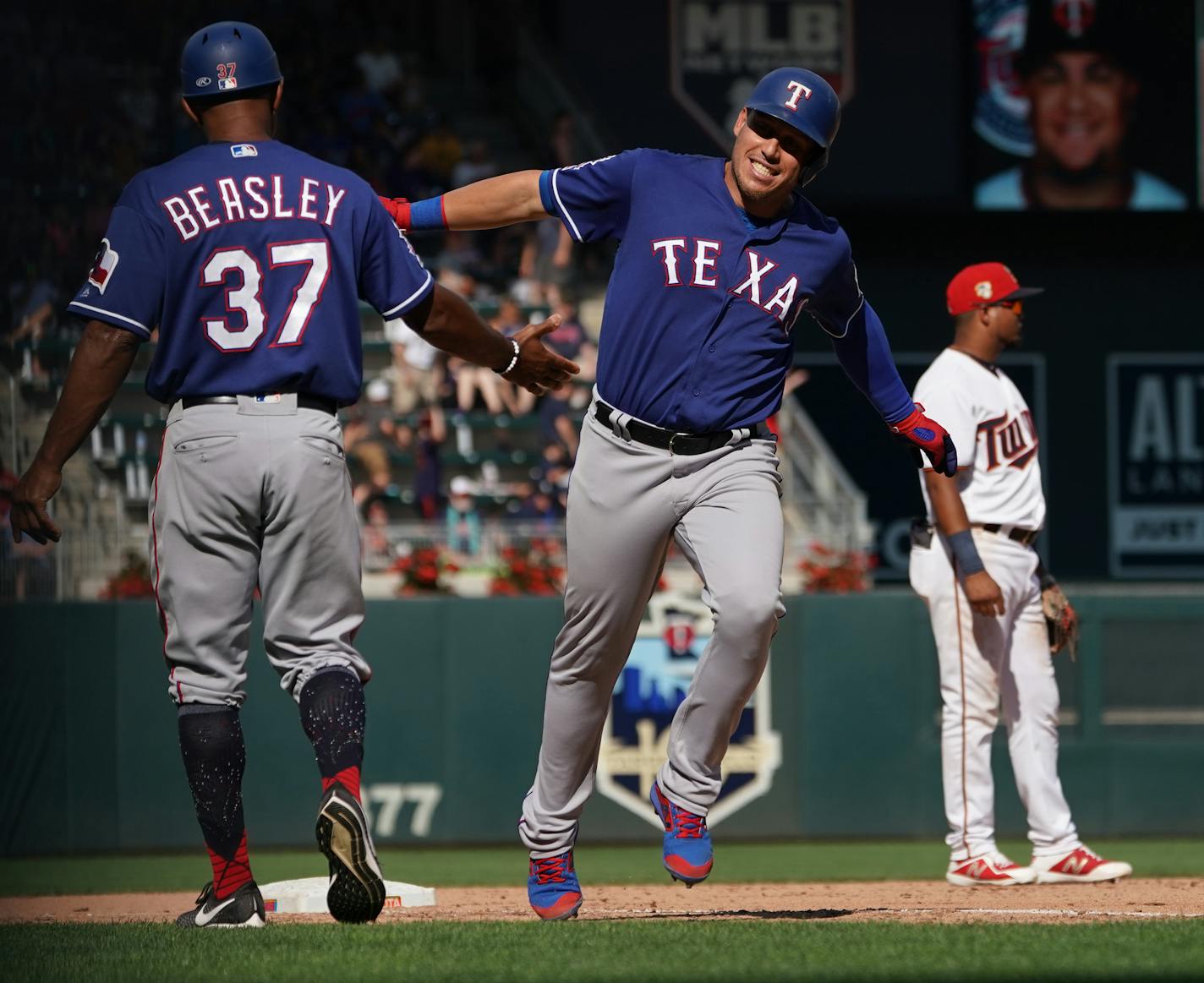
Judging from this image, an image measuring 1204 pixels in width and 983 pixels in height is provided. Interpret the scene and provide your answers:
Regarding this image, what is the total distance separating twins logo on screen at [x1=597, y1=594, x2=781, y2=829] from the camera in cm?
959

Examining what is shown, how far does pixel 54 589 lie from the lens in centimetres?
964

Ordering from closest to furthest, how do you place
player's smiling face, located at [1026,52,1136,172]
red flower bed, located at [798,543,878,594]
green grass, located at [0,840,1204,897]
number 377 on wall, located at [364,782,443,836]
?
green grass, located at [0,840,1204,897], number 377 on wall, located at [364,782,443,836], red flower bed, located at [798,543,878,594], player's smiling face, located at [1026,52,1136,172]

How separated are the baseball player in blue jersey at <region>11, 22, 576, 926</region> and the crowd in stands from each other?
20.5ft

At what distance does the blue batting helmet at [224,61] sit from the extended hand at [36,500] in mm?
928

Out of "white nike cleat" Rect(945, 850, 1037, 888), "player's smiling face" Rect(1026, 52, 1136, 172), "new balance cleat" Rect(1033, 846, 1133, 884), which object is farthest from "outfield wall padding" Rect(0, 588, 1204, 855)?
"player's smiling face" Rect(1026, 52, 1136, 172)

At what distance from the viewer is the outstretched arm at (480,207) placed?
473 cm

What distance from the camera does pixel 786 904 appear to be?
605 cm

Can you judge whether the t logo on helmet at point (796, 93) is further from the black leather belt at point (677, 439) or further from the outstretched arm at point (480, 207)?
the black leather belt at point (677, 439)

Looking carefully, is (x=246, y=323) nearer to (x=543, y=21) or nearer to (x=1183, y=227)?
(x=543, y=21)

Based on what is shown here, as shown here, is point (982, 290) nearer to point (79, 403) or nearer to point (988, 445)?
point (988, 445)

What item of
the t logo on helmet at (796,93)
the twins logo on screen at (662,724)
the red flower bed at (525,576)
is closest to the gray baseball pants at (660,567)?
the t logo on helmet at (796,93)

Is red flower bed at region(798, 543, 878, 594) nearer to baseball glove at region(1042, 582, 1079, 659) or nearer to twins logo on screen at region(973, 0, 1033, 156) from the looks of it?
baseball glove at region(1042, 582, 1079, 659)

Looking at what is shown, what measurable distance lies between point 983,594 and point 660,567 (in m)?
1.95

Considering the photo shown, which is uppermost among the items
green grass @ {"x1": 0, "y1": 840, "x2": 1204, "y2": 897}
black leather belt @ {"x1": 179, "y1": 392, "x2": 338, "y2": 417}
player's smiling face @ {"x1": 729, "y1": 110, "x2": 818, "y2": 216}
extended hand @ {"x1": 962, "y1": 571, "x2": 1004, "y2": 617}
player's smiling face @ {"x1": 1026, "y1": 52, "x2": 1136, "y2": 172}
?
player's smiling face @ {"x1": 1026, "y1": 52, "x2": 1136, "y2": 172}
